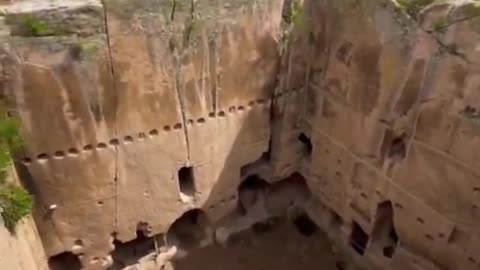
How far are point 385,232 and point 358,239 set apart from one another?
0.40m

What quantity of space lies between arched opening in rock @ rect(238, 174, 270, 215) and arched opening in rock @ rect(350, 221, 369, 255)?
3.95 feet

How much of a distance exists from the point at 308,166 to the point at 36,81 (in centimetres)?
330

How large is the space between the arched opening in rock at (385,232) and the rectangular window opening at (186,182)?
203 centimetres

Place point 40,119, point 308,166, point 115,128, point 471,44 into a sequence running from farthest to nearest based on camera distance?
point 308,166
point 115,128
point 40,119
point 471,44

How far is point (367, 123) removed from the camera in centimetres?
607

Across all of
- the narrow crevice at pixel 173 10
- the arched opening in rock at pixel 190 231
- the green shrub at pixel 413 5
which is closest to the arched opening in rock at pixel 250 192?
the arched opening in rock at pixel 190 231

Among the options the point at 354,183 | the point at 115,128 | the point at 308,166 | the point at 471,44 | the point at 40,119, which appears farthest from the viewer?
the point at 308,166

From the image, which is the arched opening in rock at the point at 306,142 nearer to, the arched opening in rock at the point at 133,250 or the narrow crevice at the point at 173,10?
the arched opening in rock at the point at 133,250

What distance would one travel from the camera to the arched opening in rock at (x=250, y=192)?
7.30 m

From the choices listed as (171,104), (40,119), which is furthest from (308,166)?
(40,119)

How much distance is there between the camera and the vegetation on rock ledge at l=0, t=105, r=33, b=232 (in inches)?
199

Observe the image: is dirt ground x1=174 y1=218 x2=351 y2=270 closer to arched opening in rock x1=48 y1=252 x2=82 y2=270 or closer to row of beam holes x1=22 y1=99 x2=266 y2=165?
arched opening in rock x1=48 y1=252 x2=82 y2=270

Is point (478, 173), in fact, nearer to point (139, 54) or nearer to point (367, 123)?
point (367, 123)

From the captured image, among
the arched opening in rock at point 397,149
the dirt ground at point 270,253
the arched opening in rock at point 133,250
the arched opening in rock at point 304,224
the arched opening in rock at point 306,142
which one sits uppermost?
the arched opening in rock at point 397,149
